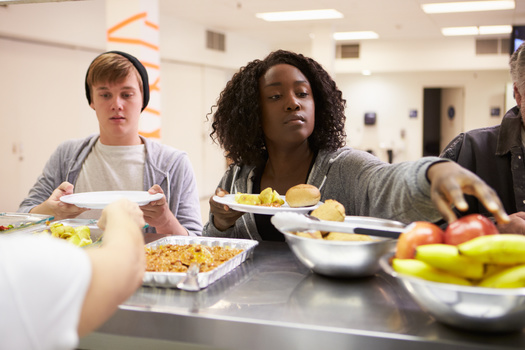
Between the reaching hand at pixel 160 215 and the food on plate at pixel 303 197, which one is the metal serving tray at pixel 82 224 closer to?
the reaching hand at pixel 160 215

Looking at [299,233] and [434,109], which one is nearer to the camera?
[299,233]

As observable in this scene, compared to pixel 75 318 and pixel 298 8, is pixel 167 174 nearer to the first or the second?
pixel 75 318

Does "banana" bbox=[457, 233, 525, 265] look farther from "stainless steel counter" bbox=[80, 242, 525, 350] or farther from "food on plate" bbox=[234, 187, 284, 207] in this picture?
"food on plate" bbox=[234, 187, 284, 207]

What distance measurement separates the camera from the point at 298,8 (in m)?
8.01

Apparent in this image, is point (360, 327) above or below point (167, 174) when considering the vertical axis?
below

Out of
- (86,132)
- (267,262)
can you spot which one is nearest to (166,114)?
(86,132)

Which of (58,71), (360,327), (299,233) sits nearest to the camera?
(360,327)

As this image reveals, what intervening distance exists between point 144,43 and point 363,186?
4.33 m

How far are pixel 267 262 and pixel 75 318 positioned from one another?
0.82 meters

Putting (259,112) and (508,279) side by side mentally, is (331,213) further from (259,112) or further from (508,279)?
(259,112)

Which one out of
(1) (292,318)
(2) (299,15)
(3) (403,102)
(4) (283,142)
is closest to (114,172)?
(4) (283,142)

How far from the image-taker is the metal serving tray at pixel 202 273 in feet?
4.08

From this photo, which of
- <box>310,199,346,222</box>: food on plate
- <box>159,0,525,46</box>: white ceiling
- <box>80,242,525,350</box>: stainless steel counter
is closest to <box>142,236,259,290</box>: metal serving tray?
<box>80,242,525,350</box>: stainless steel counter

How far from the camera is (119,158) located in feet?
8.07
